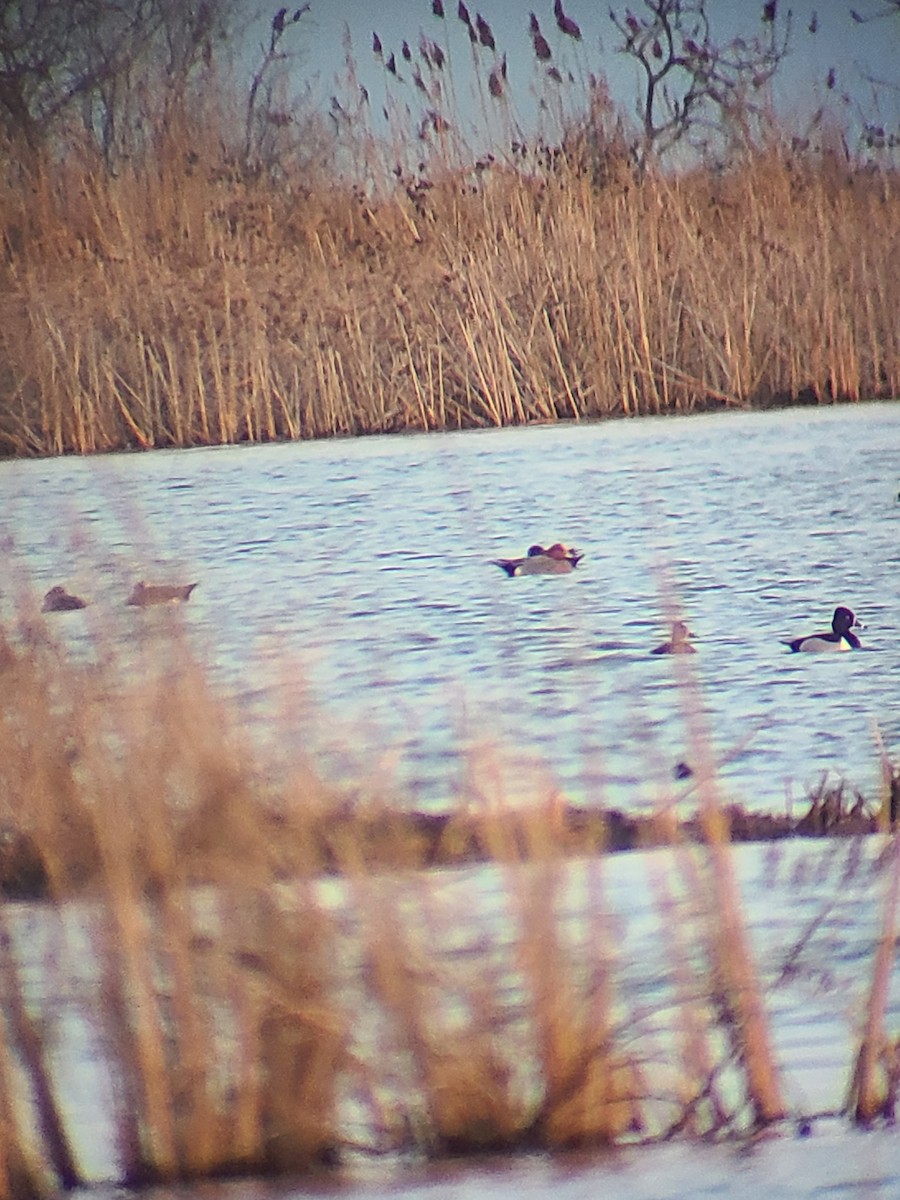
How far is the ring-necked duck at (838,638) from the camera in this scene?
1.82 meters

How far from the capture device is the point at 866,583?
188 centimetres

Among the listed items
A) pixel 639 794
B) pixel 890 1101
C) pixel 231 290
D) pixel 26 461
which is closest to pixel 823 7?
pixel 231 290

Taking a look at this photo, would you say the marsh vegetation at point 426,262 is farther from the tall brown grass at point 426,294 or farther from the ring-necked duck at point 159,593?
the ring-necked duck at point 159,593

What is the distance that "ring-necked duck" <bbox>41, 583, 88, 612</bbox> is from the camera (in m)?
1.70

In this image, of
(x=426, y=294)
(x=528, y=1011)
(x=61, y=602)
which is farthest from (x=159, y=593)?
(x=528, y=1011)

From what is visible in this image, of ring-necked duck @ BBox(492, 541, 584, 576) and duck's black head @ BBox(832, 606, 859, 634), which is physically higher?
ring-necked duck @ BBox(492, 541, 584, 576)

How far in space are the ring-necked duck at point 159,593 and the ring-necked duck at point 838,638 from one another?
2.33ft

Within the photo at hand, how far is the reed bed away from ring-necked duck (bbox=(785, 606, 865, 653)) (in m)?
0.53

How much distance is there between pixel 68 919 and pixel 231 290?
0.94 m

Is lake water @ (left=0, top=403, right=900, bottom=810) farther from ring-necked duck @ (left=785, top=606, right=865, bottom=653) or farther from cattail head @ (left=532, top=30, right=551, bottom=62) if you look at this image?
cattail head @ (left=532, top=30, right=551, bottom=62)

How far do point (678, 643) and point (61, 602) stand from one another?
2.28 ft

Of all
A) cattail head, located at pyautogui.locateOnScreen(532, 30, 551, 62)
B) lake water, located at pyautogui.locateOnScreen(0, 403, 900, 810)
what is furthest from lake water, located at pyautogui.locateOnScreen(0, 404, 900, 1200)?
cattail head, located at pyautogui.locateOnScreen(532, 30, 551, 62)

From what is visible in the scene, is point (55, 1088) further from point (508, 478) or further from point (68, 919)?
point (508, 478)

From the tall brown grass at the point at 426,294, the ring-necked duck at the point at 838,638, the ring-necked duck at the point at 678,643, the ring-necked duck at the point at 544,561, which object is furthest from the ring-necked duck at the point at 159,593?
the ring-necked duck at the point at 838,638
